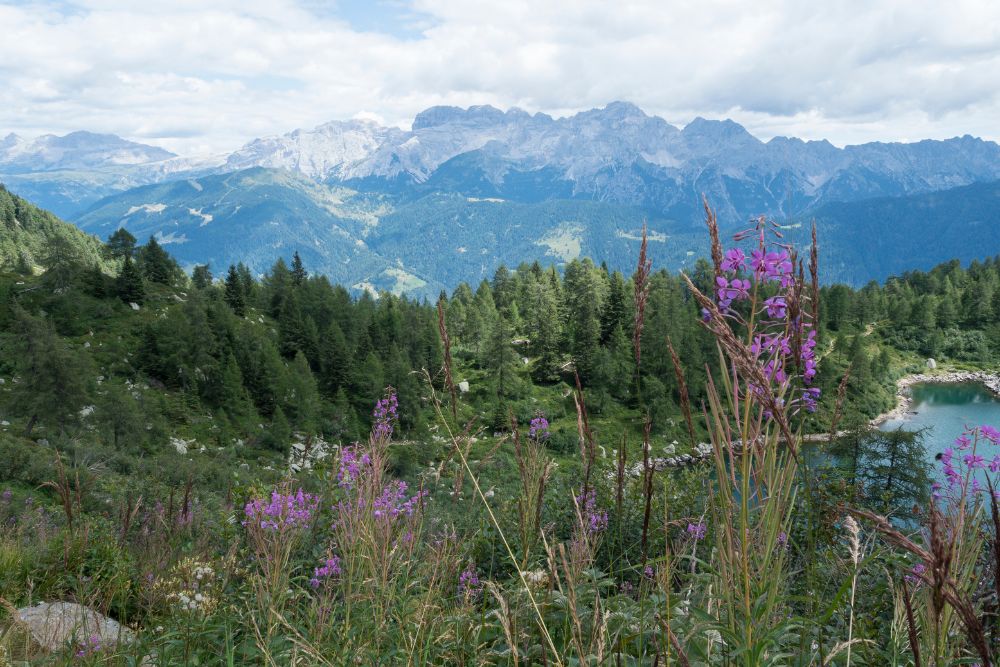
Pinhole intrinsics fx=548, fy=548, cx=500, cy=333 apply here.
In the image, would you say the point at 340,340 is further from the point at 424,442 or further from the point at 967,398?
the point at 967,398

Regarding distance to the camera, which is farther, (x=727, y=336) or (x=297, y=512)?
(x=297, y=512)

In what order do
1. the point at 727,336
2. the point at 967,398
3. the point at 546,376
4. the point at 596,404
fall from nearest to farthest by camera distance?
1. the point at 727,336
2. the point at 596,404
3. the point at 546,376
4. the point at 967,398

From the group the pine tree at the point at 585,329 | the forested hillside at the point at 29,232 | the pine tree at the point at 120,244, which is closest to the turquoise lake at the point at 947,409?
the pine tree at the point at 585,329

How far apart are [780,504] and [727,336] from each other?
1.39 ft

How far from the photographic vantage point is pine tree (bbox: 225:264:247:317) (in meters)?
52.3

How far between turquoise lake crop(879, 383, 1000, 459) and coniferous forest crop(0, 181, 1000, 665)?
3501mm

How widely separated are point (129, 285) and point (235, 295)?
9202 millimetres

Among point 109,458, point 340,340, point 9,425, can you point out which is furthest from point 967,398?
point 9,425

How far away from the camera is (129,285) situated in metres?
45.1

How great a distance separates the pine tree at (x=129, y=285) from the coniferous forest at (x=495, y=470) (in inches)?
7.9

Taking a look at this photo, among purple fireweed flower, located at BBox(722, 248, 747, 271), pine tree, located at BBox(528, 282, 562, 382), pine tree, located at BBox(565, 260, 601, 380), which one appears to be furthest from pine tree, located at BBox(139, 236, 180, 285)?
purple fireweed flower, located at BBox(722, 248, 747, 271)

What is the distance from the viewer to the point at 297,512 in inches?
139

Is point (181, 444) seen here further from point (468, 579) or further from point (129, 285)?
point (468, 579)

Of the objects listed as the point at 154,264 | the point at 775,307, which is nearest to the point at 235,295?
the point at 154,264
